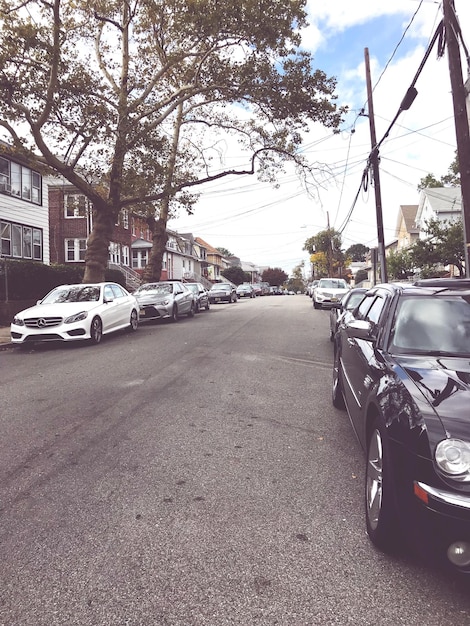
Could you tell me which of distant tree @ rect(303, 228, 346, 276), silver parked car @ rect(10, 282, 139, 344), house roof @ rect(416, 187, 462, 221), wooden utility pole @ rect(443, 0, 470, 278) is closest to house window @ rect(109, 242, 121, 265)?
silver parked car @ rect(10, 282, 139, 344)

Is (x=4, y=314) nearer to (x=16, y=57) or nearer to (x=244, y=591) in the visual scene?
(x=16, y=57)

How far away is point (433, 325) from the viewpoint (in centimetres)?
344

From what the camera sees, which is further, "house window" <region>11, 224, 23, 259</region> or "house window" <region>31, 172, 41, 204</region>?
"house window" <region>31, 172, 41, 204</region>

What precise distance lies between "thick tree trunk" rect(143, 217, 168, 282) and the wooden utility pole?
19.2 m

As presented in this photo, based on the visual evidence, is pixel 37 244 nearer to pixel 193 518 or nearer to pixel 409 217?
pixel 193 518

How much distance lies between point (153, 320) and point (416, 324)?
15367 millimetres

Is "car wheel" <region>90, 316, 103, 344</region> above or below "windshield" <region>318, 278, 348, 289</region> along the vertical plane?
below

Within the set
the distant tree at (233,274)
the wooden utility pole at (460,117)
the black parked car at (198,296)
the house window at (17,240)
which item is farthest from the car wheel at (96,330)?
the distant tree at (233,274)

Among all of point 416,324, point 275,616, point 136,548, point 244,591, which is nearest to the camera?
point 275,616

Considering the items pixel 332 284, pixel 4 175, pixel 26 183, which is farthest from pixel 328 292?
pixel 4 175

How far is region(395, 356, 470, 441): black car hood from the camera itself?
2180 mm

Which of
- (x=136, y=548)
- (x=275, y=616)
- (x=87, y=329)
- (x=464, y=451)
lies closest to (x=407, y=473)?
(x=464, y=451)

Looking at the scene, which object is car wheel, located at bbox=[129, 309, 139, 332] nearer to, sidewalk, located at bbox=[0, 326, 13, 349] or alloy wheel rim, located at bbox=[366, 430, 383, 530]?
sidewalk, located at bbox=[0, 326, 13, 349]

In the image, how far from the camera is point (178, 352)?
9742mm
